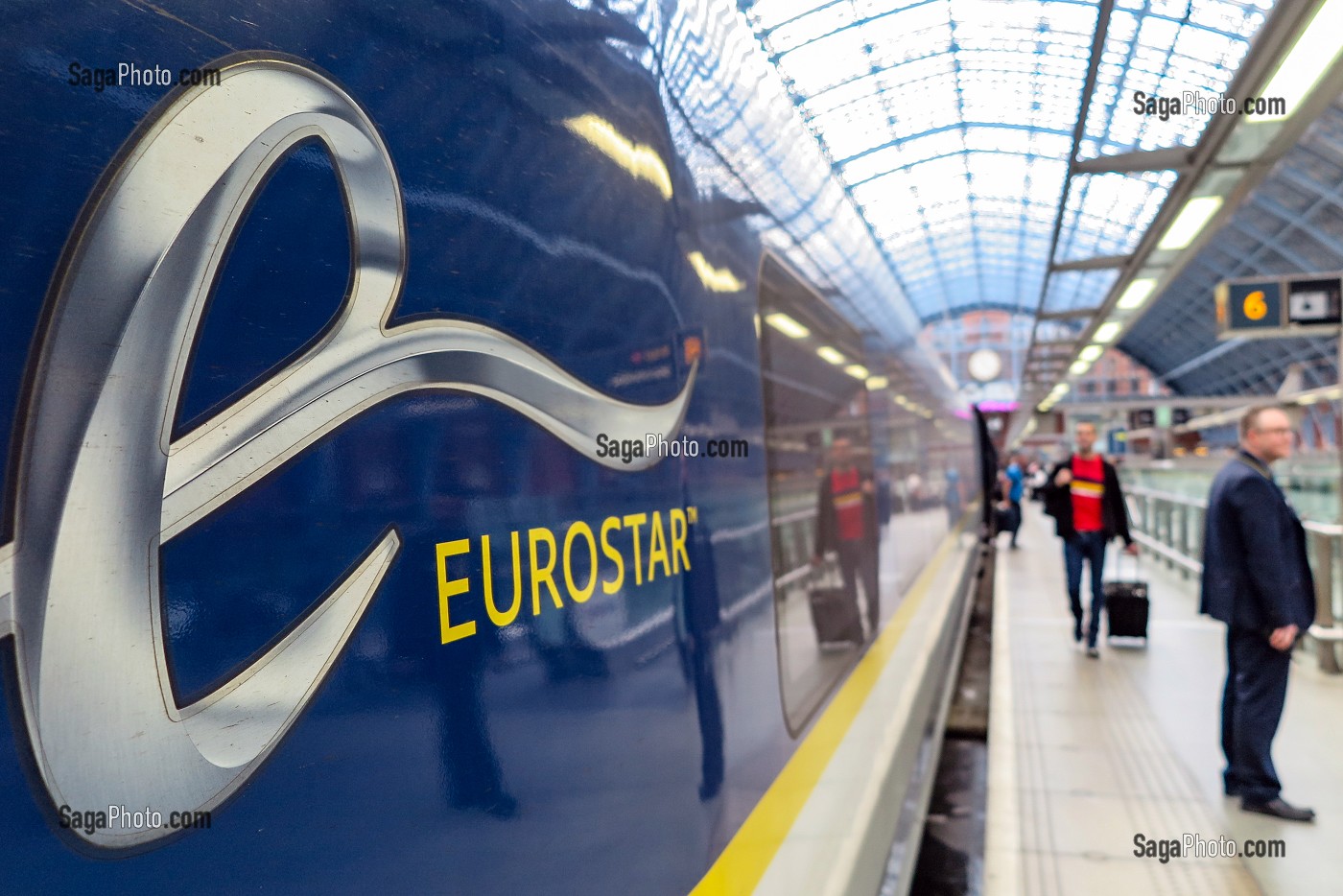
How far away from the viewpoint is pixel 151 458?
2.51 ft

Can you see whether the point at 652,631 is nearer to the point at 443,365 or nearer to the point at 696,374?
the point at 696,374

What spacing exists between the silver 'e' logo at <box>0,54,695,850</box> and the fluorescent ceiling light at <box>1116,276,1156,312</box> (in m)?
9.27

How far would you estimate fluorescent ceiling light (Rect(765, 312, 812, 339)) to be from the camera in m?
2.72

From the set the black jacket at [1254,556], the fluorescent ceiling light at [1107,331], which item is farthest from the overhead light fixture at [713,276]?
the fluorescent ceiling light at [1107,331]

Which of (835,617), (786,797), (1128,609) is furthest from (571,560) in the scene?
(1128,609)

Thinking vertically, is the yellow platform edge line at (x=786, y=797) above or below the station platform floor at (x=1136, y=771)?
above

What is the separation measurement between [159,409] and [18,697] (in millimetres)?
227

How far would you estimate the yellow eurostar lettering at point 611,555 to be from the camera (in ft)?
4.87

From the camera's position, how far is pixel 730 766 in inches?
77.1

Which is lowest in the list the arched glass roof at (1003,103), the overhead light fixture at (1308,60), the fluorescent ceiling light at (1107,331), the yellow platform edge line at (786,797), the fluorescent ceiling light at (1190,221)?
the yellow platform edge line at (786,797)

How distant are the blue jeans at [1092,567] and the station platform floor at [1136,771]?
1.04ft

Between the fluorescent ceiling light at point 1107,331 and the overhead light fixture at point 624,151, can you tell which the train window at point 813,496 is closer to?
the overhead light fixture at point 624,151

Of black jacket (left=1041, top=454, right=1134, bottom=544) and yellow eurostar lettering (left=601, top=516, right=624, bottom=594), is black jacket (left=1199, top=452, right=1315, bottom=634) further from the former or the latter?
yellow eurostar lettering (left=601, top=516, right=624, bottom=594)

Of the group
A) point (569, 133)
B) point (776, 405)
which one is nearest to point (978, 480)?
point (776, 405)
